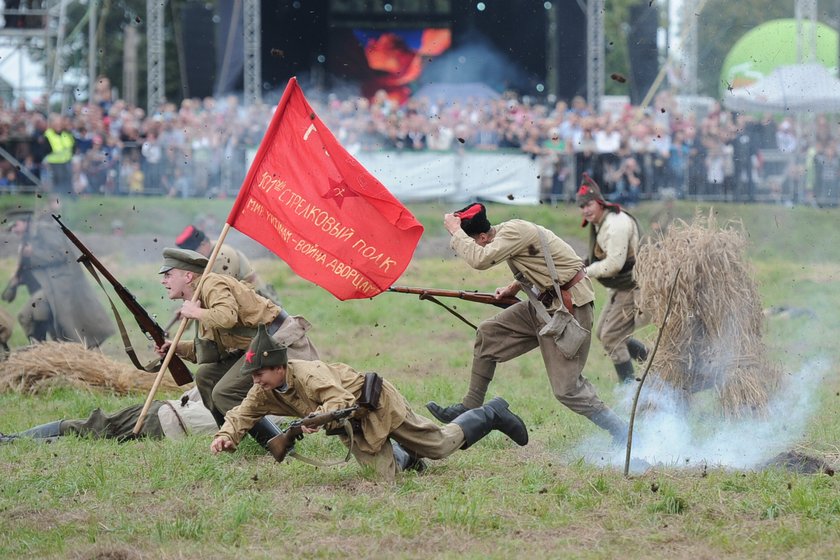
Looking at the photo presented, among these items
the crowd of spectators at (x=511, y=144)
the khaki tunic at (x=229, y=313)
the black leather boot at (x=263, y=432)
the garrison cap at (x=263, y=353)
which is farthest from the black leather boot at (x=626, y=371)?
the crowd of spectators at (x=511, y=144)

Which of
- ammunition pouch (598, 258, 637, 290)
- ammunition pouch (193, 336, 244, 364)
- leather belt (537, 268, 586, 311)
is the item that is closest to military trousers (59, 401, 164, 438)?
ammunition pouch (193, 336, 244, 364)

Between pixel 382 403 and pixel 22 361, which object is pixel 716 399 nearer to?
pixel 382 403

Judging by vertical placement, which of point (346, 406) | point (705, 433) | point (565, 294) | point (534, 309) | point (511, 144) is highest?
point (511, 144)

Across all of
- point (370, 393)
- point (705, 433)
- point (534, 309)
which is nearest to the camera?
point (370, 393)

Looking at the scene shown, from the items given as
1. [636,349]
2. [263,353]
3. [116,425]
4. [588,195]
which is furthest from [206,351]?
[636,349]

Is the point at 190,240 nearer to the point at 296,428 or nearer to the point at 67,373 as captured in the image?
the point at 67,373

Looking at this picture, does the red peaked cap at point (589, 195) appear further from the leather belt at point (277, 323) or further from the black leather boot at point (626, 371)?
the leather belt at point (277, 323)

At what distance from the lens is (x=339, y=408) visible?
723 centimetres

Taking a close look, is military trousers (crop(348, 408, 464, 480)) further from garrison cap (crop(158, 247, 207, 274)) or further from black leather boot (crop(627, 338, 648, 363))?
black leather boot (crop(627, 338, 648, 363))

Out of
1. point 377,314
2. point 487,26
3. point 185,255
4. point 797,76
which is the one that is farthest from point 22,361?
point 487,26

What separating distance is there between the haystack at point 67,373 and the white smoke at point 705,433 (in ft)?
14.6

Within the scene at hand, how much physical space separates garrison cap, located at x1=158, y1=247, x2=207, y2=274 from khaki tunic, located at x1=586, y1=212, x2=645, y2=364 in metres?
3.59

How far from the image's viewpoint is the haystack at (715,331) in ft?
30.8

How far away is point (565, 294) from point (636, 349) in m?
3.12
